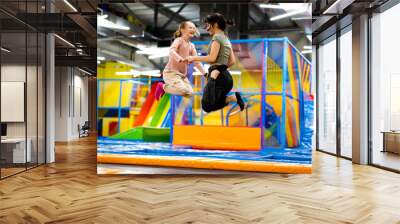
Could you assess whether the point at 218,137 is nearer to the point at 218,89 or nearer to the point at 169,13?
the point at 218,89

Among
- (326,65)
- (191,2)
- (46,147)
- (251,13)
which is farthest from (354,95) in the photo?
(46,147)

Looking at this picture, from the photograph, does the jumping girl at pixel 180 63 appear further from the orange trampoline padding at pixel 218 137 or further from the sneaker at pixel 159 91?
the orange trampoline padding at pixel 218 137

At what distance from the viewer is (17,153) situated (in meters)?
6.66

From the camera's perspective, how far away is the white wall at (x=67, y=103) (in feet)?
47.1

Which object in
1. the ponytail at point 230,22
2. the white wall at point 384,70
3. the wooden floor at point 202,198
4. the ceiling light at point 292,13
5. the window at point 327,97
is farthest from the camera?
the window at point 327,97

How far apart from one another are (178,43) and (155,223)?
2884mm

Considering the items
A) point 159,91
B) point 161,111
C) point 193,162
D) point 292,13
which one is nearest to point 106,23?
point 159,91

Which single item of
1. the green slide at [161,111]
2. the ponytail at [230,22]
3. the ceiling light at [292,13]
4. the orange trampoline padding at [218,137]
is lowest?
the orange trampoline padding at [218,137]

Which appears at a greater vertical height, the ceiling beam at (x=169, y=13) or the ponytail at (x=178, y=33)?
the ceiling beam at (x=169, y=13)

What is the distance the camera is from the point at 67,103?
47.4 feet

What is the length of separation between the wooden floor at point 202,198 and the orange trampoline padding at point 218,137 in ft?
A: 1.69

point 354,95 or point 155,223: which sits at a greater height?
point 354,95

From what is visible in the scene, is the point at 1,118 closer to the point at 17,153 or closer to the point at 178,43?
the point at 17,153

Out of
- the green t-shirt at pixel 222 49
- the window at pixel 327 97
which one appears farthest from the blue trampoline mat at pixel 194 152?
the window at pixel 327 97
